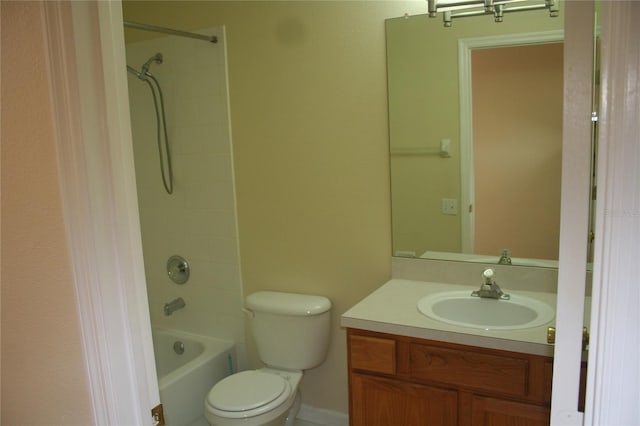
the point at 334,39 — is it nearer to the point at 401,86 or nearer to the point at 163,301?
the point at 401,86

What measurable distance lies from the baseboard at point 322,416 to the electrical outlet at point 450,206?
3.89 ft

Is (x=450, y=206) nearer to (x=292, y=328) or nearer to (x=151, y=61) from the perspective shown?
(x=292, y=328)

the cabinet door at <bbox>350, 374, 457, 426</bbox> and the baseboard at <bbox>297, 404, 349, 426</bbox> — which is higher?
the cabinet door at <bbox>350, 374, 457, 426</bbox>

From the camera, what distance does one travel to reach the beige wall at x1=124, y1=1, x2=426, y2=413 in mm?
2271

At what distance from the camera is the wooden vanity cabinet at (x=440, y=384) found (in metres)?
1.62

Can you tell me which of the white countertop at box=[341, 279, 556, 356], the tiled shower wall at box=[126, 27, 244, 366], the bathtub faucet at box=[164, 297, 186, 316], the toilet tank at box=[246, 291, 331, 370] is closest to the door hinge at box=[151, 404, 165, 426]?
the white countertop at box=[341, 279, 556, 356]

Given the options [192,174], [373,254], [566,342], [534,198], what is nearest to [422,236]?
[373,254]

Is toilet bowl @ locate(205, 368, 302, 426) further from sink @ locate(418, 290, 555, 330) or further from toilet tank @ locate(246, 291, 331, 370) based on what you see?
sink @ locate(418, 290, 555, 330)

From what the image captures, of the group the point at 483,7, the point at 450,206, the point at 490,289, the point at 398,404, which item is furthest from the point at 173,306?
the point at 483,7

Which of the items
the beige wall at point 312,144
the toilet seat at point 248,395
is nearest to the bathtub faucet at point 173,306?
the beige wall at point 312,144

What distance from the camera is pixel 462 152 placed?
2.21 meters

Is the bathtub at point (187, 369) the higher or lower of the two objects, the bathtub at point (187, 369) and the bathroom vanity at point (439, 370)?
the lower

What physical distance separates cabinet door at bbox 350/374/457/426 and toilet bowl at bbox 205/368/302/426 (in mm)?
381

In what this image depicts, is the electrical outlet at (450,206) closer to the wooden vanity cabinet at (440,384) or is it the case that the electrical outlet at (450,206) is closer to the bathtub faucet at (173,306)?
the wooden vanity cabinet at (440,384)
